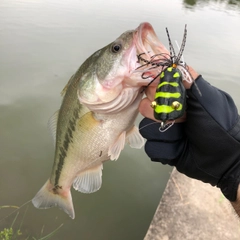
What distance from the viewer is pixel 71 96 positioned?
1.84m

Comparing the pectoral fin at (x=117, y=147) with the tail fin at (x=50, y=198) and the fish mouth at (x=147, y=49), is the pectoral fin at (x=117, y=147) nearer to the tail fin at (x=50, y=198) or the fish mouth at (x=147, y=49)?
the fish mouth at (x=147, y=49)

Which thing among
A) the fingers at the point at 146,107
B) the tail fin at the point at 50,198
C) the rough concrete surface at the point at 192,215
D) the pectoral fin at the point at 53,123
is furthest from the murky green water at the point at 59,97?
the fingers at the point at 146,107

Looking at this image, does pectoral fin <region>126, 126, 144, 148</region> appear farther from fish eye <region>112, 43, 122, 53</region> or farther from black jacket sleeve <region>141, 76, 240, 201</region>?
fish eye <region>112, 43, 122, 53</region>

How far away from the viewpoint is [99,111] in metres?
1.71

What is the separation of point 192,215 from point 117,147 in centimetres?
134

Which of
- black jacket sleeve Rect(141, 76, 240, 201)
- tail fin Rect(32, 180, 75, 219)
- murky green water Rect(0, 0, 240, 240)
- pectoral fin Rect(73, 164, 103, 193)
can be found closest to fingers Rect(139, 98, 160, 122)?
black jacket sleeve Rect(141, 76, 240, 201)

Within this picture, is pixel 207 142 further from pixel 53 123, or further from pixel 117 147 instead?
pixel 53 123

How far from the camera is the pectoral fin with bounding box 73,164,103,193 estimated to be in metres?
2.10

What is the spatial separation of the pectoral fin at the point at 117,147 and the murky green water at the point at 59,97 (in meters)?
1.62

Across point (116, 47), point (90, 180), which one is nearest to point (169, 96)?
point (116, 47)

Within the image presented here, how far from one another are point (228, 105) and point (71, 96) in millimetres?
934

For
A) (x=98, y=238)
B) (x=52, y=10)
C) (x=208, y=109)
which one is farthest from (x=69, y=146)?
(x=52, y=10)

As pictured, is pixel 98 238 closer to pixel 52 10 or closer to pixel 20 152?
pixel 20 152

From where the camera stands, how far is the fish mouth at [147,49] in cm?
143
